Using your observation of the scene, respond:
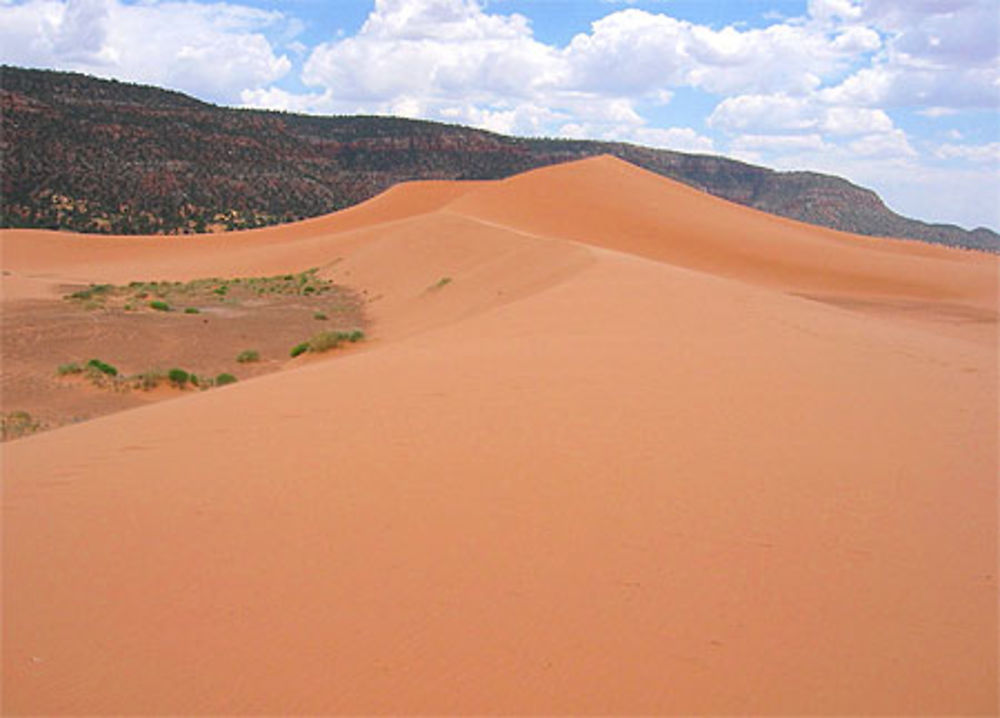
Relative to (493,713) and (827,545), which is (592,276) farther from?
(493,713)

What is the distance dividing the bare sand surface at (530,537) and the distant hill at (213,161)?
60338 millimetres

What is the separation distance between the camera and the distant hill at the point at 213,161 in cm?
6341

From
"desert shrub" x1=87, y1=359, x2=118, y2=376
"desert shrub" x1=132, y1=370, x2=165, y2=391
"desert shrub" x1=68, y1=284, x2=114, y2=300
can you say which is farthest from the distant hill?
"desert shrub" x1=132, y1=370, x2=165, y2=391

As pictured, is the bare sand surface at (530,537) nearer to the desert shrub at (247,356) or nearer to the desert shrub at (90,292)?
the desert shrub at (247,356)

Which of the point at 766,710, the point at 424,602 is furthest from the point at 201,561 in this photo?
the point at 766,710

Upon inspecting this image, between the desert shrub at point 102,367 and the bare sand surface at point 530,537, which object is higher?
the bare sand surface at point 530,537

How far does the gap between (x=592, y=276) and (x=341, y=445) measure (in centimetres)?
1089

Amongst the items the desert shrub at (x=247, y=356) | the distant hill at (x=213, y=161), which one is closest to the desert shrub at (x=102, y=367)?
the desert shrub at (x=247, y=356)

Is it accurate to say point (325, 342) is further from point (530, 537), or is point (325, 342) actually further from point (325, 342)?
point (530, 537)

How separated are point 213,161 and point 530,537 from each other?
2974 inches

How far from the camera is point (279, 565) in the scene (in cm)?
491

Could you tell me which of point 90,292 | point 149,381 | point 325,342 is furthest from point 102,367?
Answer: point 90,292

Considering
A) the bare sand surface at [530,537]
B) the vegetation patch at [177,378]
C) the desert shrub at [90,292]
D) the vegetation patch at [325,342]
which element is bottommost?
the desert shrub at [90,292]

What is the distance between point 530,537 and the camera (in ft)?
16.9
